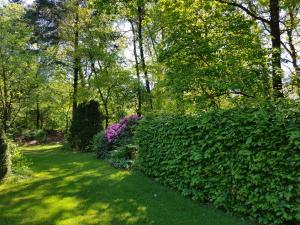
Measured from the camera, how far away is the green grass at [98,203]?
16.0 feet

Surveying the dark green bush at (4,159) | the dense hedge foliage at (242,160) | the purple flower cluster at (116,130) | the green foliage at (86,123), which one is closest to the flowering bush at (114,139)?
the purple flower cluster at (116,130)

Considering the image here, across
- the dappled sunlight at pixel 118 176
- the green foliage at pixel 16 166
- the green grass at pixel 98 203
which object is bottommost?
the green grass at pixel 98 203

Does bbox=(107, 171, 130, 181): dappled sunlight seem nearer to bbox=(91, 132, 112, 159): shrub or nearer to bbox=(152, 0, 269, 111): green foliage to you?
bbox=(152, 0, 269, 111): green foliage

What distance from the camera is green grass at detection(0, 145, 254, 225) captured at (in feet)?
16.0

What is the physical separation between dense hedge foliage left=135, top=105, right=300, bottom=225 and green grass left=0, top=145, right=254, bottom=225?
328 mm

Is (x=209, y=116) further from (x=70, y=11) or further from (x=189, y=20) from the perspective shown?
(x=70, y=11)

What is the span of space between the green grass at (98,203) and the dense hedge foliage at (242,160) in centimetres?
33

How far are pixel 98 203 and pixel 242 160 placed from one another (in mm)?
2716

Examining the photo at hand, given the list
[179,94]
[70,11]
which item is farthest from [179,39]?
[70,11]

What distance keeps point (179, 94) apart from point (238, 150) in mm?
3748

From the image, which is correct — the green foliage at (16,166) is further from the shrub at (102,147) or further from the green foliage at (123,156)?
the shrub at (102,147)

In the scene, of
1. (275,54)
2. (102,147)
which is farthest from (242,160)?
(102,147)

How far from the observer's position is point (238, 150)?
4.81 meters

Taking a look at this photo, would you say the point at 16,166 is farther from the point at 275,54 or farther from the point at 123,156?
the point at 275,54
